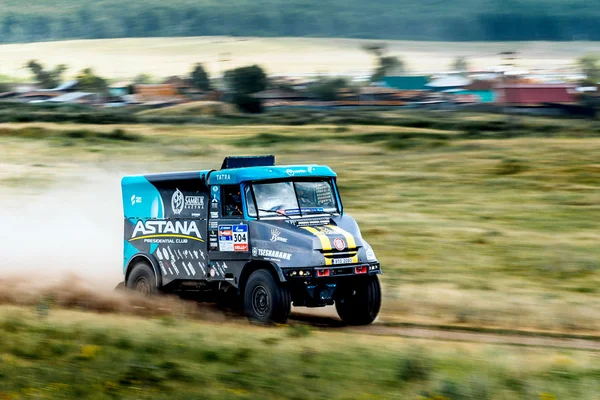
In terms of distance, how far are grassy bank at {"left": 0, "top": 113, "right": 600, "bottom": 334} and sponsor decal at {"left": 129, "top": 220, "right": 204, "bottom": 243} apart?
3891mm

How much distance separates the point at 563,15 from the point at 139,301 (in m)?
189

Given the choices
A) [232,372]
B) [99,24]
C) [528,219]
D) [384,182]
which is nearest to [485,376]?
[232,372]

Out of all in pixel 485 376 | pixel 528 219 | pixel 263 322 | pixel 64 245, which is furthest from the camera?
pixel 528 219

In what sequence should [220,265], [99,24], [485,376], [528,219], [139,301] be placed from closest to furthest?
[485,376], [220,265], [139,301], [528,219], [99,24]

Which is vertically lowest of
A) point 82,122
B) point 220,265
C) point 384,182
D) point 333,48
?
point 220,265

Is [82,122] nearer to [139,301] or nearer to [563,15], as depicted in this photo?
[139,301]

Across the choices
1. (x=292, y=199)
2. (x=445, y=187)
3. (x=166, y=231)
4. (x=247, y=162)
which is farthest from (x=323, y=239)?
(x=445, y=187)

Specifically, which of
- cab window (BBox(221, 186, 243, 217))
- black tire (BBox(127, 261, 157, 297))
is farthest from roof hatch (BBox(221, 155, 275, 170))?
black tire (BBox(127, 261, 157, 297))

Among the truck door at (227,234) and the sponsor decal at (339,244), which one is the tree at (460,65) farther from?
the sponsor decal at (339,244)

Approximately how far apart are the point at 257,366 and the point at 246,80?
79155mm

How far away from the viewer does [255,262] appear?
14.3 metres

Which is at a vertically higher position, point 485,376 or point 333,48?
point 333,48

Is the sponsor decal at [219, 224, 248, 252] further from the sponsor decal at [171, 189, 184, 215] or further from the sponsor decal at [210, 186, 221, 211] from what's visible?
the sponsor decal at [171, 189, 184, 215]

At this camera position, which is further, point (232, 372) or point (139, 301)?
point (139, 301)
